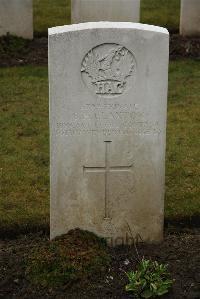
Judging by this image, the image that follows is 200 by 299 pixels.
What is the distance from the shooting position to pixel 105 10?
11297 mm

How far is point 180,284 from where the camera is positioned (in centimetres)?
482

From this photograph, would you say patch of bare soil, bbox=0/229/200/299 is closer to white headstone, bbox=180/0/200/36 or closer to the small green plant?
the small green plant

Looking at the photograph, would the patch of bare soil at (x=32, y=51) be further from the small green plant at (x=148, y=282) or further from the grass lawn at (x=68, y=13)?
the small green plant at (x=148, y=282)

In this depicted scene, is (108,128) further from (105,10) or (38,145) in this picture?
(105,10)

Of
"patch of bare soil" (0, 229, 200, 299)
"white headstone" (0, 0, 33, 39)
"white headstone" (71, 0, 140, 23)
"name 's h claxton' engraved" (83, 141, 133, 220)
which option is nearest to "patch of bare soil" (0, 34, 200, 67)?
"white headstone" (0, 0, 33, 39)

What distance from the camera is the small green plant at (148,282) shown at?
15.2 ft

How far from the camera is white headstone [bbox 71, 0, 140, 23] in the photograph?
1123 cm

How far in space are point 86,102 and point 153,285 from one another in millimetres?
1391

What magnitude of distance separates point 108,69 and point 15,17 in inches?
272

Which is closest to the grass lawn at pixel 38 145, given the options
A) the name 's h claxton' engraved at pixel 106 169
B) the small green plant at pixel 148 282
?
the name 's h claxton' engraved at pixel 106 169

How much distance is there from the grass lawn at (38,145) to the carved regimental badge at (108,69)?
4.77 ft

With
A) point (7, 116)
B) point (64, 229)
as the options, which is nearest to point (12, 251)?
point (64, 229)

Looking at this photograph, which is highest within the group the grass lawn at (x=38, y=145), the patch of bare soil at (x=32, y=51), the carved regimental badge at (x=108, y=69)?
the patch of bare soil at (x=32, y=51)

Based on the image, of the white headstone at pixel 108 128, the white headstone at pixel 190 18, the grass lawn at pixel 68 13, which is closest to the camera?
the white headstone at pixel 108 128
